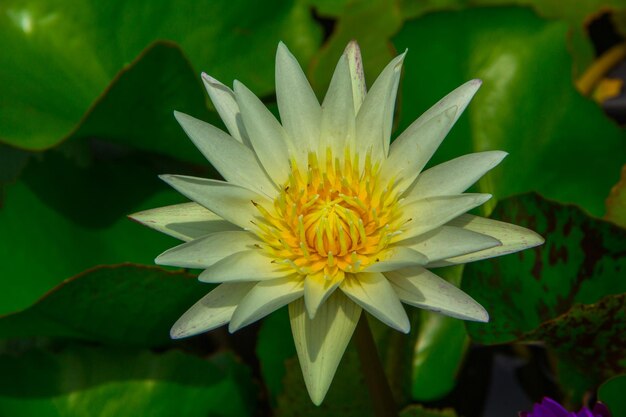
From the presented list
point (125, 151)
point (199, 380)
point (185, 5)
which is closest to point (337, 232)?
point (199, 380)

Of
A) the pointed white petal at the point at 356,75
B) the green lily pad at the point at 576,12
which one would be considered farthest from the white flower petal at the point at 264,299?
the green lily pad at the point at 576,12

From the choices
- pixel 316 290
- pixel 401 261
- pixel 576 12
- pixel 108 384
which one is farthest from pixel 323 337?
pixel 576 12

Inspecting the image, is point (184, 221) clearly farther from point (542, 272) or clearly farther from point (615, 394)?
point (615, 394)

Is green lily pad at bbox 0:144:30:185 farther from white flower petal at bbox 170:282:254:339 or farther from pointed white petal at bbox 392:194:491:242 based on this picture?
pointed white petal at bbox 392:194:491:242

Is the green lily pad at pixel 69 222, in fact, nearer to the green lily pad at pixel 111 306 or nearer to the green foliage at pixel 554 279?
the green lily pad at pixel 111 306

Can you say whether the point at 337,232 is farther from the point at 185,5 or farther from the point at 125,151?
the point at 125,151

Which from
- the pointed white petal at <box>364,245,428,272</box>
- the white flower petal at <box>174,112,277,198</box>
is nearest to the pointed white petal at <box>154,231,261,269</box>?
the white flower petal at <box>174,112,277,198</box>
